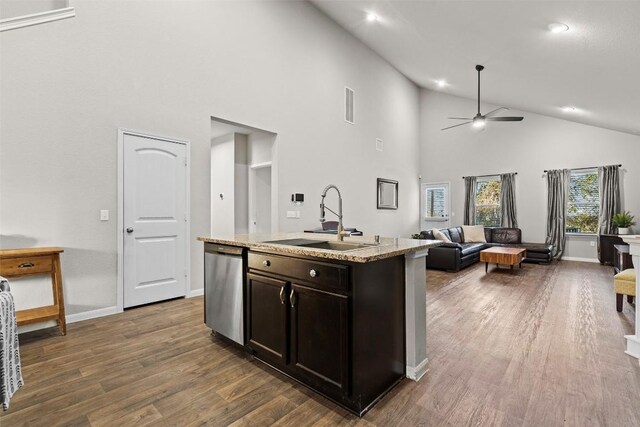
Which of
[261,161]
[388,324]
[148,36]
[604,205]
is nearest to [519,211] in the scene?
[604,205]

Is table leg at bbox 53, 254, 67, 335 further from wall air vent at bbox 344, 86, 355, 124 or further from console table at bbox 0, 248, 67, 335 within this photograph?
wall air vent at bbox 344, 86, 355, 124

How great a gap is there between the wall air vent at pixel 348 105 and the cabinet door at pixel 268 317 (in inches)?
202

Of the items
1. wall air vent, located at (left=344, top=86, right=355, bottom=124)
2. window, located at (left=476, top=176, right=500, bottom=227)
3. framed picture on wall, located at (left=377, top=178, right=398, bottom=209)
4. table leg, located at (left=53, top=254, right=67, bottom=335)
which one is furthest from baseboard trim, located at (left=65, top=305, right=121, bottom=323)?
window, located at (left=476, top=176, right=500, bottom=227)

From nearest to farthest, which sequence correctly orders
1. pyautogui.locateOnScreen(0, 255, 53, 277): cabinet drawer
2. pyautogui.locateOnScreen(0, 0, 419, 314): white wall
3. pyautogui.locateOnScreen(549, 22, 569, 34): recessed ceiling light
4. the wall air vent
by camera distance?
1. pyautogui.locateOnScreen(0, 255, 53, 277): cabinet drawer
2. pyautogui.locateOnScreen(0, 0, 419, 314): white wall
3. pyautogui.locateOnScreen(549, 22, 569, 34): recessed ceiling light
4. the wall air vent

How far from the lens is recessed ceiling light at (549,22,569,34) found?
3.26 m

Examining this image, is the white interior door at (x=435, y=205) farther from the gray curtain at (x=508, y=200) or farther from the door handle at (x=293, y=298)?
the door handle at (x=293, y=298)

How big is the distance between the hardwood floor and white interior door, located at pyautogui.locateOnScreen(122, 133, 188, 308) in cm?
43

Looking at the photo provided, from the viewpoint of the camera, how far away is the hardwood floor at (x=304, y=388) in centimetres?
169

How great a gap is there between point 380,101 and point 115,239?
645 centimetres

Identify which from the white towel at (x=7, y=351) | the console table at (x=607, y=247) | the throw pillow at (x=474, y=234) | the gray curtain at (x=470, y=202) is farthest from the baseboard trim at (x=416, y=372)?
the gray curtain at (x=470, y=202)

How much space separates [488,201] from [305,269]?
816 centimetres

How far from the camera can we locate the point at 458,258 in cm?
583

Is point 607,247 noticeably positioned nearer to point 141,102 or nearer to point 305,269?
point 305,269

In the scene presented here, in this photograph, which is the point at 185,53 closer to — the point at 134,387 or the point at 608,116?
the point at 134,387
